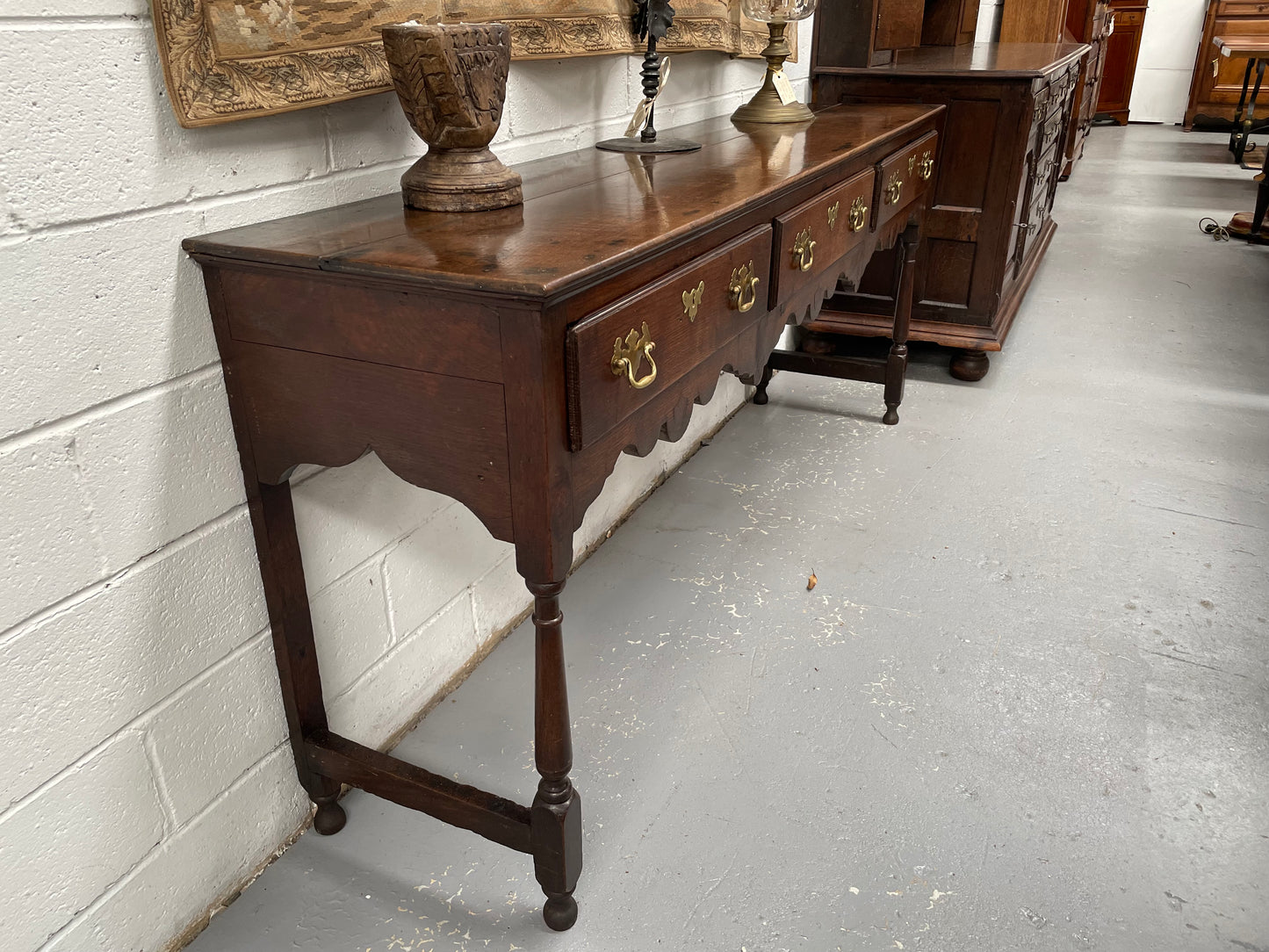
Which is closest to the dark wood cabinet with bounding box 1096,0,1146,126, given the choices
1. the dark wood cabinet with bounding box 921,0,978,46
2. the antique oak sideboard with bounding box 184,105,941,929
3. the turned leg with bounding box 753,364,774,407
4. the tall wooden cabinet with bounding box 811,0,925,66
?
the dark wood cabinet with bounding box 921,0,978,46

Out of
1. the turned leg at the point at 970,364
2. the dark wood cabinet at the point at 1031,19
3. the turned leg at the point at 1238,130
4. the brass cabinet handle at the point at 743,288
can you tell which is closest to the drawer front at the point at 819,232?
the brass cabinet handle at the point at 743,288

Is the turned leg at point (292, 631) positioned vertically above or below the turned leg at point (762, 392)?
above

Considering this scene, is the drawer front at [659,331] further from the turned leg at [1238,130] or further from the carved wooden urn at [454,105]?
the turned leg at [1238,130]

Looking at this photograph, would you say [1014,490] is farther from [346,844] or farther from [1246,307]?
[1246,307]

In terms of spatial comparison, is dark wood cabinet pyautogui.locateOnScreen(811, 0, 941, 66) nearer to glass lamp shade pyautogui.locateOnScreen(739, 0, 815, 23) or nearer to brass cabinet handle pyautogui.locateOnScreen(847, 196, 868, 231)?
glass lamp shade pyautogui.locateOnScreen(739, 0, 815, 23)

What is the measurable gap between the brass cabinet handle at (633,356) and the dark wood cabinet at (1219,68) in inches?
411

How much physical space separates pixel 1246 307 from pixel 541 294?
444 centimetres

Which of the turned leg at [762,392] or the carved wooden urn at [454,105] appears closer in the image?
the carved wooden urn at [454,105]

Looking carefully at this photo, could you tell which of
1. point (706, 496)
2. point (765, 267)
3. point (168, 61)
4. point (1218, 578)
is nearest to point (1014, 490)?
point (1218, 578)

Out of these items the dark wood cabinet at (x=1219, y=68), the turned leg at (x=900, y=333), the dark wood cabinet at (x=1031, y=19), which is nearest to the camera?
the turned leg at (x=900, y=333)

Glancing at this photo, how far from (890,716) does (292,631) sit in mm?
1141

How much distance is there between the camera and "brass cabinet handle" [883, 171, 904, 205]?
2357 mm

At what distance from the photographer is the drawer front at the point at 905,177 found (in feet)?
7.48

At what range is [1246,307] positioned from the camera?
428 centimetres
